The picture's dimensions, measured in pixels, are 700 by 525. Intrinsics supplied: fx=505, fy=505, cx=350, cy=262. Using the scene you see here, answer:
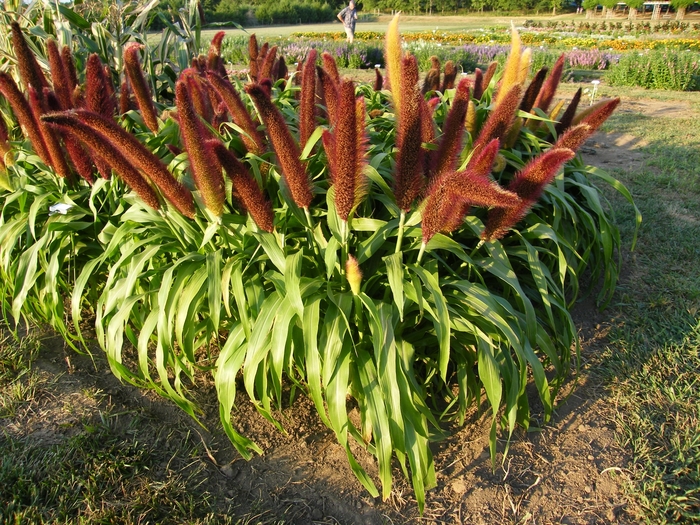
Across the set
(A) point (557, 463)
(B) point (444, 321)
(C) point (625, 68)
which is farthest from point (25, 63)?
(C) point (625, 68)

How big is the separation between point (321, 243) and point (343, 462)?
1.06 meters

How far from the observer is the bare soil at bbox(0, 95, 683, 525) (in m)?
2.22

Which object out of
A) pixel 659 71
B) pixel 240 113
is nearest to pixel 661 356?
pixel 240 113

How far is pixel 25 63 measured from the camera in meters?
2.94

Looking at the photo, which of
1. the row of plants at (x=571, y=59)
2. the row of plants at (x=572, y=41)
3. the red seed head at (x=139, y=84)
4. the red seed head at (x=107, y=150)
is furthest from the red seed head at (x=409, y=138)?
the row of plants at (x=572, y=41)

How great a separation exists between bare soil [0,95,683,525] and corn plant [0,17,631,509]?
0.44 ft

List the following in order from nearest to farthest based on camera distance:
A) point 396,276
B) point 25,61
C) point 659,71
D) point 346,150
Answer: point 346,150, point 396,276, point 25,61, point 659,71

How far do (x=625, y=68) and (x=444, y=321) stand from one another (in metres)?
13.6

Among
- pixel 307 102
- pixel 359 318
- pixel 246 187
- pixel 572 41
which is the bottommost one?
pixel 572 41

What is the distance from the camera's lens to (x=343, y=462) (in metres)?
2.44

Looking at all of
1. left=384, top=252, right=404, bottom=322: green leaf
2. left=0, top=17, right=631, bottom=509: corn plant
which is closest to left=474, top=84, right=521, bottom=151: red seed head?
left=0, top=17, right=631, bottom=509: corn plant

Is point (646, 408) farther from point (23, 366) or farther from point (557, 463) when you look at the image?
point (23, 366)

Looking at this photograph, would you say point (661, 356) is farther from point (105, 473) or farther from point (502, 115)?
point (105, 473)

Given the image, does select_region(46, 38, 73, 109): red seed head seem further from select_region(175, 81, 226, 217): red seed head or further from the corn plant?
select_region(175, 81, 226, 217): red seed head
